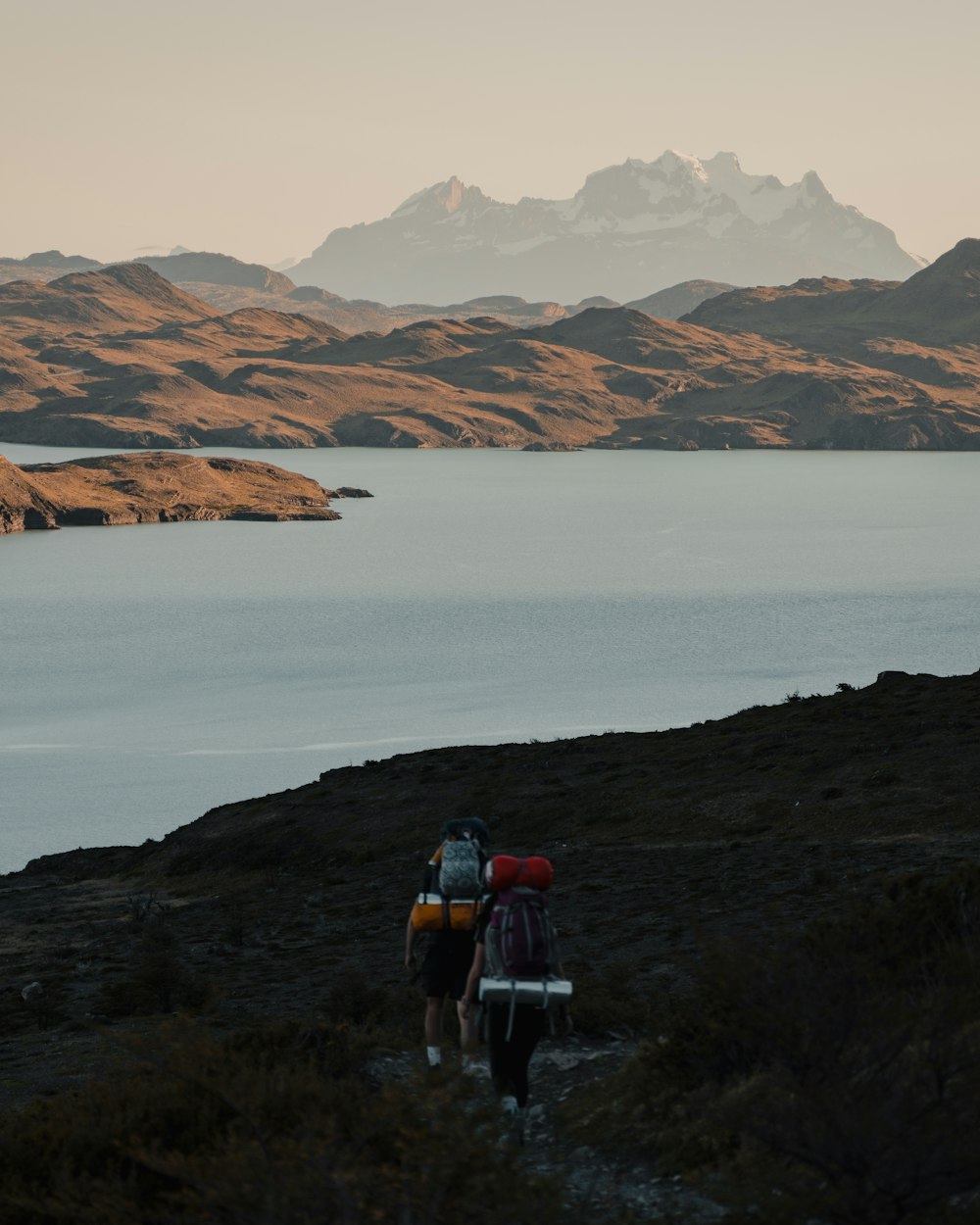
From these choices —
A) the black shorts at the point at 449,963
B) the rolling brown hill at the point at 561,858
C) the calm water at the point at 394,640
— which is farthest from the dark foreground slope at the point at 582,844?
the calm water at the point at 394,640

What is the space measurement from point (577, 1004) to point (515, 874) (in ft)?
12.5

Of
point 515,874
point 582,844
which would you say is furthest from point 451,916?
point 582,844

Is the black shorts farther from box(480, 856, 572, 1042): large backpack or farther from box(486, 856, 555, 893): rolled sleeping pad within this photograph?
box(486, 856, 555, 893): rolled sleeping pad

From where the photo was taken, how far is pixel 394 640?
82688 mm

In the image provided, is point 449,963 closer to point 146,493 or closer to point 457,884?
point 457,884

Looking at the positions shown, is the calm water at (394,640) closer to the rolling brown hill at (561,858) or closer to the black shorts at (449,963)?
the rolling brown hill at (561,858)

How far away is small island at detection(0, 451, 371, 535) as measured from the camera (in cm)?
16425

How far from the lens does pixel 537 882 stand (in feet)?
34.7

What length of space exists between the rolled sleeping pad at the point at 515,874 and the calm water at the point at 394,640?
1345 inches

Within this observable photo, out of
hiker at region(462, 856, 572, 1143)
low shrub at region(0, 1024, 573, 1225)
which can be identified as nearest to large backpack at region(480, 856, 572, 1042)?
hiker at region(462, 856, 572, 1143)

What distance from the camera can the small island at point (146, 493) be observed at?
164m

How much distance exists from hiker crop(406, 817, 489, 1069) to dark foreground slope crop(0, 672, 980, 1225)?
1.94 ft

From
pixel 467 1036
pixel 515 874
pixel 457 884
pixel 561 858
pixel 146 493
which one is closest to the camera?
pixel 515 874

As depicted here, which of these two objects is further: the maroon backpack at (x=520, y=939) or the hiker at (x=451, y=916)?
the hiker at (x=451, y=916)
